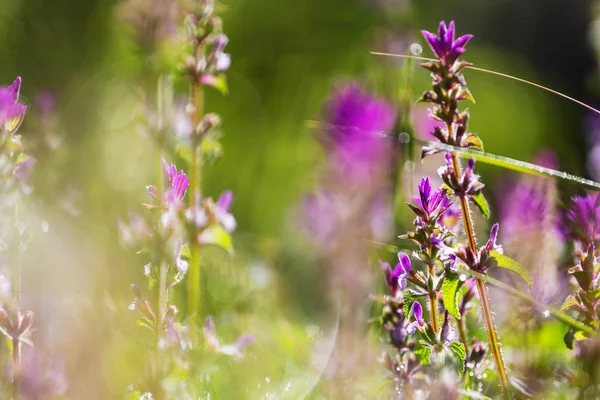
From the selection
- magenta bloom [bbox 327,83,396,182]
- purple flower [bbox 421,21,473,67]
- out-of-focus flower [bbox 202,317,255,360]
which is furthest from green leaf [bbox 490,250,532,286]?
magenta bloom [bbox 327,83,396,182]

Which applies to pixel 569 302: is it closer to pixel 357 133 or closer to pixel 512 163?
pixel 512 163

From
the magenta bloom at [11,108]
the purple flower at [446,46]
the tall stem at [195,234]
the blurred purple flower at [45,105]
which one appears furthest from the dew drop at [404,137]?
the blurred purple flower at [45,105]

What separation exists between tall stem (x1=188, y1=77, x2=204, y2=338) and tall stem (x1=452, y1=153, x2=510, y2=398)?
44 cm

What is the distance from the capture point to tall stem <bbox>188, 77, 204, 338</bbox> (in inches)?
52.9

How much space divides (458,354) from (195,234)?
51 cm

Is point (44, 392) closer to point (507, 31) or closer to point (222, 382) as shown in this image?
point (222, 382)

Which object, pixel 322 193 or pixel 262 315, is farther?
pixel 322 193

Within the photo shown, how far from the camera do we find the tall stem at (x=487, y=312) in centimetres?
111

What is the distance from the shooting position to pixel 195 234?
1410mm

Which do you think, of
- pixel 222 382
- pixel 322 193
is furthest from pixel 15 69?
pixel 222 382

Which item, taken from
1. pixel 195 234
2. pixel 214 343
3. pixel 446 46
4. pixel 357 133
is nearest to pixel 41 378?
pixel 214 343

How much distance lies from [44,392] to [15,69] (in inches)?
114

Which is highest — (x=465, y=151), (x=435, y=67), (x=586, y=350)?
(x=435, y=67)

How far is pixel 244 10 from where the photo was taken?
645 cm
